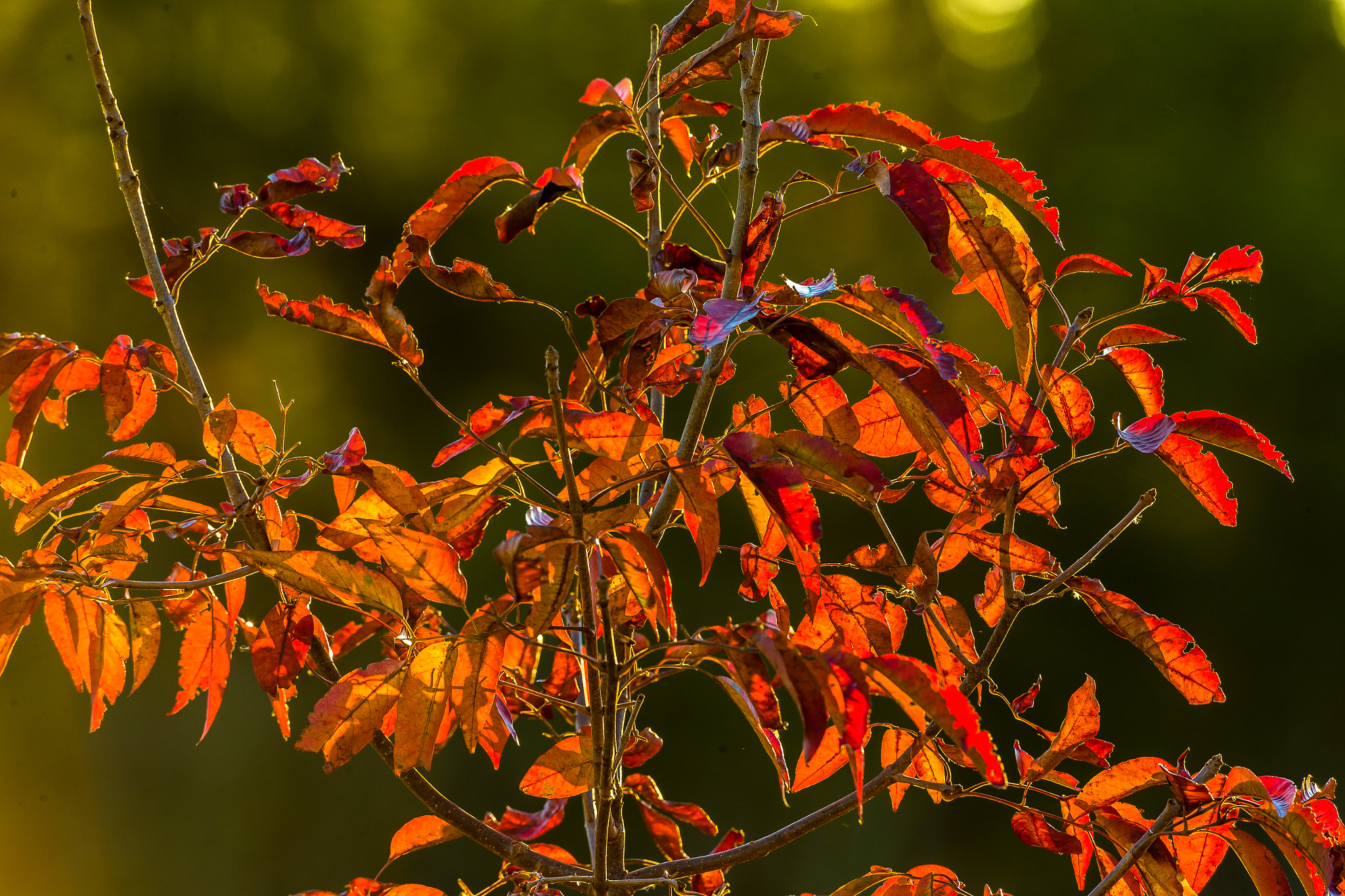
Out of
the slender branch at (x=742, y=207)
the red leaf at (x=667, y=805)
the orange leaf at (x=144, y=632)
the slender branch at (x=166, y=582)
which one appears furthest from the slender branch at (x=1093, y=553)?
the orange leaf at (x=144, y=632)

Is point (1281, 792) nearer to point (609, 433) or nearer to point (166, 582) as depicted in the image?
point (609, 433)

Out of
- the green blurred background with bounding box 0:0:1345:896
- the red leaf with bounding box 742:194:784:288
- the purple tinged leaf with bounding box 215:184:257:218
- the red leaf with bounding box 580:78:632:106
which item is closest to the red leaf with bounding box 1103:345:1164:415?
the red leaf with bounding box 742:194:784:288

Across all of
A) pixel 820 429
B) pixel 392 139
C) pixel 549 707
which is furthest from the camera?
pixel 392 139

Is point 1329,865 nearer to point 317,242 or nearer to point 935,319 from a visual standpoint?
point 935,319

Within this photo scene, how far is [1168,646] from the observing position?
528 millimetres

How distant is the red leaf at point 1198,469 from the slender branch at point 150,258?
533mm

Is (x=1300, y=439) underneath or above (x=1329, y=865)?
above

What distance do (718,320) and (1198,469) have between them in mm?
323

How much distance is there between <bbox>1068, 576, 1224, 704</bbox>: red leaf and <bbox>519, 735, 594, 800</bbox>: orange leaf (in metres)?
0.31

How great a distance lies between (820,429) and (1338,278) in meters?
1.80

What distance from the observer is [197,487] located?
131 cm

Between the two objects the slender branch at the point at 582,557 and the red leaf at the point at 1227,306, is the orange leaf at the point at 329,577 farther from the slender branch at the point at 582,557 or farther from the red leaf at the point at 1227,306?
the red leaf at the point at 1227,306

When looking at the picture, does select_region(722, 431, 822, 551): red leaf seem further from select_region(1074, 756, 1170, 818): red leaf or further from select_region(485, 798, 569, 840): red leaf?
select_region(485, 798, 569, 840): red leaf

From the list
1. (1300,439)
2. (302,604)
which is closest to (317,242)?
(302,604)
